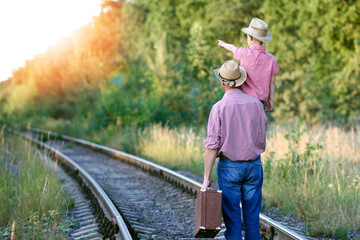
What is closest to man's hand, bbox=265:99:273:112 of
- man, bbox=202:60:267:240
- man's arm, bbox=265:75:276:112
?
man's arm, bbox=265:75:276:112

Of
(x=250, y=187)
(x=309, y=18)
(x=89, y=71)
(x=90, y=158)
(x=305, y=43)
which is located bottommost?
(x=90, y=158)

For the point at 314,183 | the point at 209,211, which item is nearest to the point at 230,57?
the point at 314,183

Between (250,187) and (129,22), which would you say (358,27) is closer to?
A: (250,187)

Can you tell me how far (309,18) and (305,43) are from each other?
1.47 m

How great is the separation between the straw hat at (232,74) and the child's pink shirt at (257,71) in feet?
0.56

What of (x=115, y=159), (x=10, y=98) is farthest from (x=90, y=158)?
(x=10, y=98)

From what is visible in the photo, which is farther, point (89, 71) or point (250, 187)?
point (89, 71)

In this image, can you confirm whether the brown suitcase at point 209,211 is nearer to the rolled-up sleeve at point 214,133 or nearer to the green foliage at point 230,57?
the rolled-up sleeve at point 214,133

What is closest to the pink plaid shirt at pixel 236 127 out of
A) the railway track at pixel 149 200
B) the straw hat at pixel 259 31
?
the straw hat at pixel 259 31

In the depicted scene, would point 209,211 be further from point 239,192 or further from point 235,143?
point 235,143

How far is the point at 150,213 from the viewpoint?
6.41 m

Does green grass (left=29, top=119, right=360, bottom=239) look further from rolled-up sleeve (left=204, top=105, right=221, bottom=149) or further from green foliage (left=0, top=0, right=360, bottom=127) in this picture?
green foliage (left=0, top=0, right=360, bottom=127)

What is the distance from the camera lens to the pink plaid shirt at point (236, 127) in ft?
10.7

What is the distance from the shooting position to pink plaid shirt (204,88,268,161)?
3273 mm
